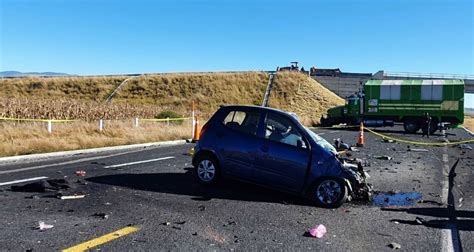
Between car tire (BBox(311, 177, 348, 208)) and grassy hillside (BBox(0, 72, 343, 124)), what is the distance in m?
54.2

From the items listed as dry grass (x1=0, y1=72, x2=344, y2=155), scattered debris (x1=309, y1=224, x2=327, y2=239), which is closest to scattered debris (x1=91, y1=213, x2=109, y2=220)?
scattered debris (x1=309, y1=224, x2=327, y2=239)

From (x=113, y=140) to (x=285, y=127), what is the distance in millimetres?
11201

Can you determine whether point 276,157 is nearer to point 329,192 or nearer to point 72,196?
point 329,192

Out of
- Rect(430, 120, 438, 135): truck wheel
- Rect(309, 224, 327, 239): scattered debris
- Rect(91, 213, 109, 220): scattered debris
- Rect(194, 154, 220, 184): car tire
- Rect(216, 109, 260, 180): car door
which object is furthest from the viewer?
Rect(430, 120, 438, 135): truck wheel

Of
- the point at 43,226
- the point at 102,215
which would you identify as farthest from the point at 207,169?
the point at 43,226

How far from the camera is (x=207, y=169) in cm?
925

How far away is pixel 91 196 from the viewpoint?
26.5 feet

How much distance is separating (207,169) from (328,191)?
2.37m

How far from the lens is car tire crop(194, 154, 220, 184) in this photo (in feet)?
30.0

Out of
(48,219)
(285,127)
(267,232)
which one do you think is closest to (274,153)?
Answer: (285,127)

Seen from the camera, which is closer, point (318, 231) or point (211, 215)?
point (318, 231)

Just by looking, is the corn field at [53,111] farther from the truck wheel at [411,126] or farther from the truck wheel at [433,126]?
the truck wheel at [433,126]

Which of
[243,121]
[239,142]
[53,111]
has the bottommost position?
[53,111]

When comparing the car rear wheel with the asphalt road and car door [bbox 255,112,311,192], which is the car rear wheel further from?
car door [bbox 255,112,311,192]
